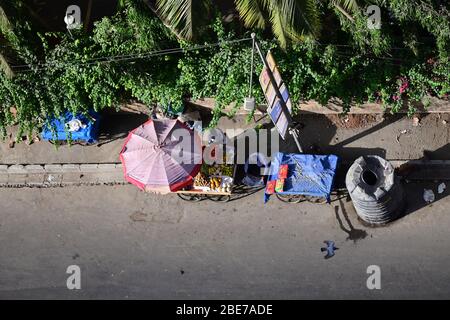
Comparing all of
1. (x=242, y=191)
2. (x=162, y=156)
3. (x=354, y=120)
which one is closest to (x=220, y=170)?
(x=242, y=191)

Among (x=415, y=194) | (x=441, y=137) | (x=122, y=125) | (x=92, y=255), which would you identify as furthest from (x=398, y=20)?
(x=92, y=255)

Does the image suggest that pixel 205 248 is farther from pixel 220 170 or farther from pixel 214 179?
pixel 220 170

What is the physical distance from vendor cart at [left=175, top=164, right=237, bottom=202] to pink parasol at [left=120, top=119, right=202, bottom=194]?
453 millimetres

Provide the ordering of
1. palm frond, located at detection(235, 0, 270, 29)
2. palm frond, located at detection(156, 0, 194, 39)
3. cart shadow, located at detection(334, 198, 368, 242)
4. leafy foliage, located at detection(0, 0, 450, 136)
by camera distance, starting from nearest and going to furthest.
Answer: palm frond, located at detection(156, 0, 194, 39)
palm frond, located at detection(235, 0, 270, 29)
leafy foliage, located at detection(0, 0, 450, 136)
cart shadow, located at detection(334, 198, 368, 242)

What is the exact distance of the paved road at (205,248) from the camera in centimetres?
1436

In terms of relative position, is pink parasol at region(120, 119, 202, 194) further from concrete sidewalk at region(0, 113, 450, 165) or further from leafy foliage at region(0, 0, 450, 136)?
concrete sidewalk at region(0, 113, 450, 165)

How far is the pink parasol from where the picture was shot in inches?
563

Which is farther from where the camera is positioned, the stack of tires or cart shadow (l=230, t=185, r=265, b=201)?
cart shadow (l=230, t=185, r=265, b=201)

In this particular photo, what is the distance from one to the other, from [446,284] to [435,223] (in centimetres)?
152

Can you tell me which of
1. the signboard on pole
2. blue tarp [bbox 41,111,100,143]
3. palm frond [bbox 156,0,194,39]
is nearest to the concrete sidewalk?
blue tarp [bbox 41,111,100,143]

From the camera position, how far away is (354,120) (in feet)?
52.0

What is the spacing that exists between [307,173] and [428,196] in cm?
314

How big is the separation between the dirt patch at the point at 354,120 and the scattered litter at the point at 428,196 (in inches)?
91.4
